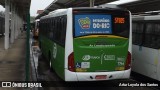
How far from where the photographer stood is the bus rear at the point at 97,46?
10.7 meters

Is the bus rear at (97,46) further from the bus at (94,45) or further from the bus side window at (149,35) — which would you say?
the bus side window at (149,35)

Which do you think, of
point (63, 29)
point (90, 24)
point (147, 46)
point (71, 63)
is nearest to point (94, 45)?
point (90, 24)

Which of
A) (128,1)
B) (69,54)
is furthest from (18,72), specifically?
(128,1)

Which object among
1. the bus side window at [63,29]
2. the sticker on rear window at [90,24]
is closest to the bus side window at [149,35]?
the sticker on rear window at [90,24]

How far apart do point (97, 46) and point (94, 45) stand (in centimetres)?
12

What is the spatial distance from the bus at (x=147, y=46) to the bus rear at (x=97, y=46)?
1.75 metres

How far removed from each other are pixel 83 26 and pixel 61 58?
1.56 meters

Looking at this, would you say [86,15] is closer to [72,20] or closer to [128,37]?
[72,20]

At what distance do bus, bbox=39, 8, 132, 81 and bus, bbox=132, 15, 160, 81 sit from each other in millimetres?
1701

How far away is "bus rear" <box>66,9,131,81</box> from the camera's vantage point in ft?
35.2

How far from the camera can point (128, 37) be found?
11.3 m

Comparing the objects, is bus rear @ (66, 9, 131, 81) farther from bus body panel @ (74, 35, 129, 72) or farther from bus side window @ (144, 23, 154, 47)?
bus side window @ (144, 23, 154, 47)

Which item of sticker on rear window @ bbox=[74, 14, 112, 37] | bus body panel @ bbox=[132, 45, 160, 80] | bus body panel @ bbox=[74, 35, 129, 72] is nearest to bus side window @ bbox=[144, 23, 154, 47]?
bus body panel @ bbox=[132, 45, 160, 80]

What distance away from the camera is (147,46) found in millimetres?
13164
